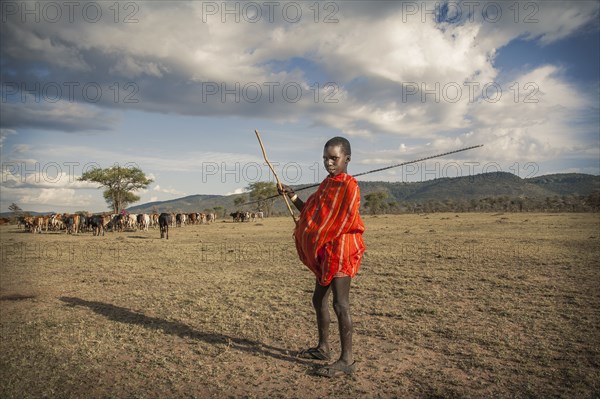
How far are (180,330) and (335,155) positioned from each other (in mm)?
3394

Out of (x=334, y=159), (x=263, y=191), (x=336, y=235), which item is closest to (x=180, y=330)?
(x=336, y=235)

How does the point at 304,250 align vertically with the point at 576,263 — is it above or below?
above

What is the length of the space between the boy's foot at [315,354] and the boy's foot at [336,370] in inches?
11.9

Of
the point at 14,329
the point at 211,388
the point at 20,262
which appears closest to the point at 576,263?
the point at 211,388

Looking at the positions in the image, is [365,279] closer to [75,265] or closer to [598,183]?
[75,265]

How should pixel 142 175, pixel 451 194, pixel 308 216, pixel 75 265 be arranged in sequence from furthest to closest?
1. pixel 451 194
2. pixel 142 175
3. pixel 75 265
4. pixel 308 216

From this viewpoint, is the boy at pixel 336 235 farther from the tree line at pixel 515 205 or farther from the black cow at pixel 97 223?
the tree line at pixel 515 205

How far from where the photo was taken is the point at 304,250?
364cm

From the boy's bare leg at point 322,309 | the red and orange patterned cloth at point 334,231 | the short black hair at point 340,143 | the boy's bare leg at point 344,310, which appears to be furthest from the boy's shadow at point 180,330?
the short black hair at point 340,143

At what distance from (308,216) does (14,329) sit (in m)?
4.80

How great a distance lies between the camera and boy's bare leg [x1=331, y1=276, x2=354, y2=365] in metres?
3.51

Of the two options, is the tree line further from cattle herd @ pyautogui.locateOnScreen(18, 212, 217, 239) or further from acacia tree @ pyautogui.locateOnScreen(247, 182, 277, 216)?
cattle herd @ pyautogui.locateOnScreen(18, 212, 217, 239)

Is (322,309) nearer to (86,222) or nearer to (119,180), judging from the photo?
(86,222)

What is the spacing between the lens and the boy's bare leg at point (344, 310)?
351 centimetres
